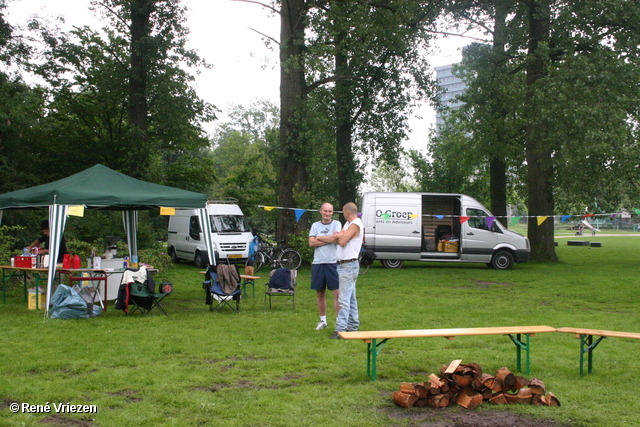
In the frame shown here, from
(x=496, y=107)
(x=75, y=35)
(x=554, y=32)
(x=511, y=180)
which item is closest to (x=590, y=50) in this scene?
(x=554, y=32)

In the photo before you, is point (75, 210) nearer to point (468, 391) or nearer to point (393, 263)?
point (468, 391)

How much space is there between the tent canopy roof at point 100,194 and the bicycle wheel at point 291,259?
6.37 meters

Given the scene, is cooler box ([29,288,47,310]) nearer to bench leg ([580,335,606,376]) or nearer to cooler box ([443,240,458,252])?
bench leg ([580,335,606,376])

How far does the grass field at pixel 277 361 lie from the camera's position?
4.61 meters

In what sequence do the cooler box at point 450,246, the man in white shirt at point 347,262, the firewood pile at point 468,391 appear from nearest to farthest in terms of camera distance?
the firewood pile at point 468,391, the man in white shirt at point 347,262, the cooler box at point 450,246

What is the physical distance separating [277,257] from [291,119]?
13.0ft

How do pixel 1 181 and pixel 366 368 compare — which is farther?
pixel 1 181

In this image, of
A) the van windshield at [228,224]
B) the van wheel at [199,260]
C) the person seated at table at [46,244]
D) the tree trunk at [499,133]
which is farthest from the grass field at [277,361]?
the tree trunk at [499,133]

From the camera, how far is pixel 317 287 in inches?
305

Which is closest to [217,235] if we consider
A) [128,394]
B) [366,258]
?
[366,258]

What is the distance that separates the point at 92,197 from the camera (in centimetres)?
941

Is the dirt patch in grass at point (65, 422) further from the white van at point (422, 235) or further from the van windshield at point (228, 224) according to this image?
the van windshield at point (228, 224)

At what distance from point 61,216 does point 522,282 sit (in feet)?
33.7

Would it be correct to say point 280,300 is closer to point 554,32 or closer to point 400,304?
point 400,304
